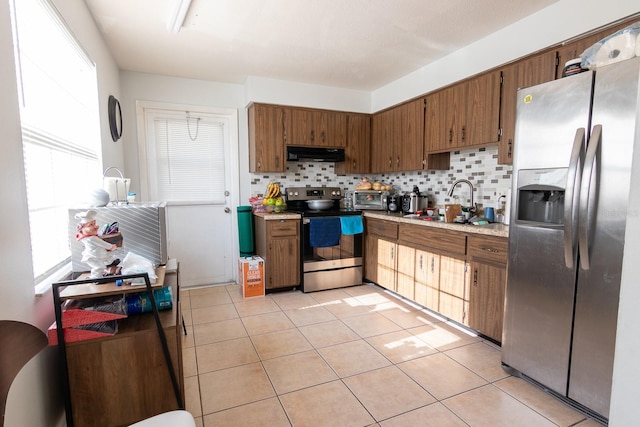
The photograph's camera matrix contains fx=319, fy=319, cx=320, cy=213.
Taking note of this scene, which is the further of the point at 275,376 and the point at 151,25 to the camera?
the point at 151,25

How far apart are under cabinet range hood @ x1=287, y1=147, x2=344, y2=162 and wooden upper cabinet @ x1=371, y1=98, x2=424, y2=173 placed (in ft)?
1.67

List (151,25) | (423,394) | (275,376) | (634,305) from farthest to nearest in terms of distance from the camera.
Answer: (151,25) → (275,376) → (423,394) → (634,305)

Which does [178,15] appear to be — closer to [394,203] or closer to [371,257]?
[394,203]

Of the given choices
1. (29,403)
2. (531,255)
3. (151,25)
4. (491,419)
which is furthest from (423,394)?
(151,25)

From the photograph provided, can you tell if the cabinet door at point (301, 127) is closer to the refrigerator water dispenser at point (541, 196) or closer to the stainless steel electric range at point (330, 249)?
the stainless steel electric range at point (330, 249)

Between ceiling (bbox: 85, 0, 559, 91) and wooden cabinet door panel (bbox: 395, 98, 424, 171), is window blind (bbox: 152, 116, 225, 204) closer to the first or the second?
ceiling (bbox: 85, 0, 559, 91)

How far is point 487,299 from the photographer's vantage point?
2434mm

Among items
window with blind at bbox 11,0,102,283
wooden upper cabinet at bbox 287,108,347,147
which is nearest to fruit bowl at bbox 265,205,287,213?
wooden upper cabinet at bbox 287,108,347,147

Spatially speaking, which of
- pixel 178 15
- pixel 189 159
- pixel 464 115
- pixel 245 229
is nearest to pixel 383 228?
pixel 464 115

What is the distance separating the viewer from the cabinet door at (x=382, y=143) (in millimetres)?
3986

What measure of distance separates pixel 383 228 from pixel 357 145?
1.30 m

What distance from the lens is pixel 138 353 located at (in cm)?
148

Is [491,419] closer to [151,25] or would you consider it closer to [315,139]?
[315,139]

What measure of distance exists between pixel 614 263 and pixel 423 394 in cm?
122
